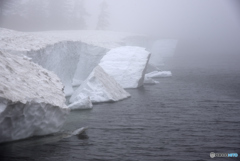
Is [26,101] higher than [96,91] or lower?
higher

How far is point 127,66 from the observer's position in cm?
1249

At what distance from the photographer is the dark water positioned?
4805 mm

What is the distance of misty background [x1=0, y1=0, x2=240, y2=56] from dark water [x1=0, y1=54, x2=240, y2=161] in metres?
25.7

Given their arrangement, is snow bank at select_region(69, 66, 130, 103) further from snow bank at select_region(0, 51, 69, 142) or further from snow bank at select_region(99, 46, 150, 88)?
snow bank at select_region(0, 51, 69, 142)

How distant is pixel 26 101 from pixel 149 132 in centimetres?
270

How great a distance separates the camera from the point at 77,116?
24.7 ft

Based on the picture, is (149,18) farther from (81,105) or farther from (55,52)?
(81,105)

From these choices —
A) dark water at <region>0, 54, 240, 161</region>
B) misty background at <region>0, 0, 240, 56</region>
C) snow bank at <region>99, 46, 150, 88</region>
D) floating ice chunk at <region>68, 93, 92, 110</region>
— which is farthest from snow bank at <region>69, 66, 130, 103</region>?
misty background at <region>0, 0, 240, 56</region>

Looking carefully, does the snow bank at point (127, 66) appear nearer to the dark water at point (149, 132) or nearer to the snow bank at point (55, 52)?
the snow bank at point (55, 52)

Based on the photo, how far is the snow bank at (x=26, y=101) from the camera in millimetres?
4582

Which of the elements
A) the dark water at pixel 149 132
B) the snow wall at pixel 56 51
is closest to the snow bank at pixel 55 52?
the snow wall at pixel 56 51

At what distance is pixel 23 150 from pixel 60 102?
4.18 ft

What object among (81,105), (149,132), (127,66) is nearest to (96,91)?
(81,105)

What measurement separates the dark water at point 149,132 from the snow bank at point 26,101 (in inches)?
10.9
